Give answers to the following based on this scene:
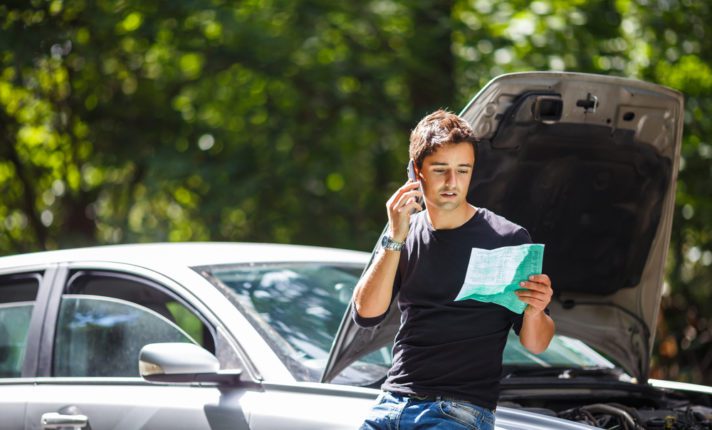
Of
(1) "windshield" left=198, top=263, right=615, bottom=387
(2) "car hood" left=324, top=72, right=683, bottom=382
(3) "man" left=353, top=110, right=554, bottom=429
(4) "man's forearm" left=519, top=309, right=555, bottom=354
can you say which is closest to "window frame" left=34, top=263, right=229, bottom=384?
(1) "windshield" left=198, top=263, right=615, bottom=387

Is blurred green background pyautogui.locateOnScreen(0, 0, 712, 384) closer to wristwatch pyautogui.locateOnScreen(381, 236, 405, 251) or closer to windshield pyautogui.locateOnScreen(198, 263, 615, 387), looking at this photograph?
windshield pyautogui.locateOnScreen(198, 263, 615, 387)

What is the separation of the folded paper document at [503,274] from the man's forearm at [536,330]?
0.06 metres

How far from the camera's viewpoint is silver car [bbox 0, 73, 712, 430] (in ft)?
11.1

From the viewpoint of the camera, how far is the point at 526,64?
8.83 metres

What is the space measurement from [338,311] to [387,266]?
4.36 ft

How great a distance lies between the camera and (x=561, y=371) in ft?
13.3

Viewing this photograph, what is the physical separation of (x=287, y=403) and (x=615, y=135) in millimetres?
1673

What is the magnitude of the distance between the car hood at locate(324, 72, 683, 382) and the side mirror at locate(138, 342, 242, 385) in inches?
14.9

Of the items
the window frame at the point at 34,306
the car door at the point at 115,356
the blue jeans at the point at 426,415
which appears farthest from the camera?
the window frame at the point at 34,306

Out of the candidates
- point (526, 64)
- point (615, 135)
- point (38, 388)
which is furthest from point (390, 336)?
point (526, 64)

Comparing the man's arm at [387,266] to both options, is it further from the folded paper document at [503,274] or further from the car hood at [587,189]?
the car hood at [587,189]

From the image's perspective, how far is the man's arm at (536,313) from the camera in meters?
2.61

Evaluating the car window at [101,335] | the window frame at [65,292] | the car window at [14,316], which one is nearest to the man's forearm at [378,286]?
the window frame at [65,292]

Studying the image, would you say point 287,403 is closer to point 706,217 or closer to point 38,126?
point 706,217
